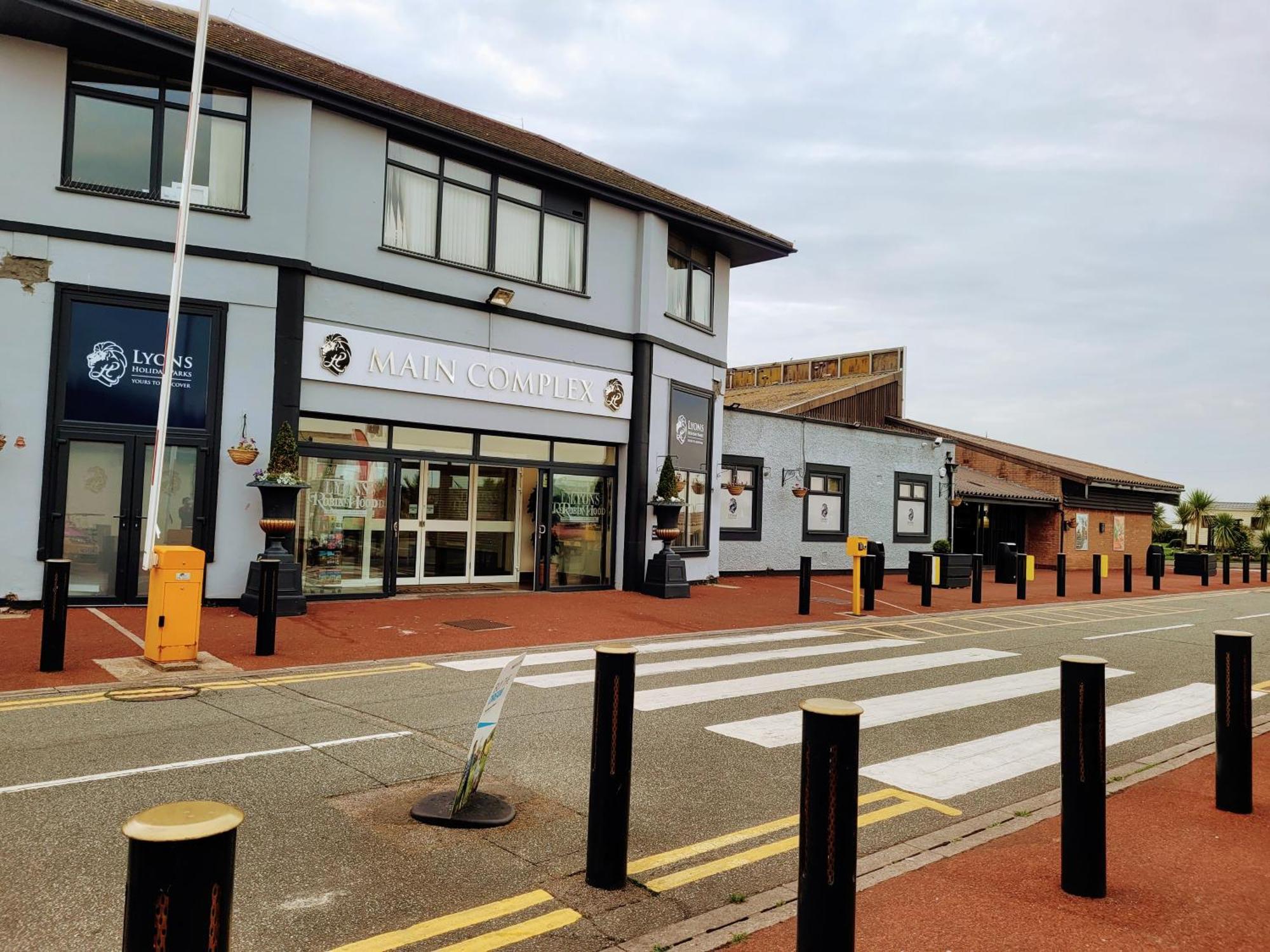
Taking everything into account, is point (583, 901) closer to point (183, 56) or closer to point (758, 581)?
point (183, 56)

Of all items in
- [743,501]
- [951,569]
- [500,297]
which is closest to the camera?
[500,297]

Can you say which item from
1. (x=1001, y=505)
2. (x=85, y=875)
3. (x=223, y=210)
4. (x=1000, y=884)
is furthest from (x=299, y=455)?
(x=1001, y=505)

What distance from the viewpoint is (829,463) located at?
24969mm

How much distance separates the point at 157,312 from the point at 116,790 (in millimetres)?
9422

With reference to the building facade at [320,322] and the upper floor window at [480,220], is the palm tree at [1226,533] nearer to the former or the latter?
the building facade at [320,322]

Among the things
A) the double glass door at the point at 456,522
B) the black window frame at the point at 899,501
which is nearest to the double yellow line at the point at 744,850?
the double glass door at the point at 456,522

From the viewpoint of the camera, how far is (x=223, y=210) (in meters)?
13.0

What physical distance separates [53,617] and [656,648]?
6.41 metres

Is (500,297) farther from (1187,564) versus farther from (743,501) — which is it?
(1187,564)

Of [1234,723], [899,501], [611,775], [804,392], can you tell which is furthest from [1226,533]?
[611,775]

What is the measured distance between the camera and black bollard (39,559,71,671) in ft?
27.2

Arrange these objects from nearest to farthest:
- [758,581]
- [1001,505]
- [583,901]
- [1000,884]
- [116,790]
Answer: [583,901]
[1000,884]
[116,790]
[758,581]
[1001,505]

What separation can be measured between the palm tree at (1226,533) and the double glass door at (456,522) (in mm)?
44123

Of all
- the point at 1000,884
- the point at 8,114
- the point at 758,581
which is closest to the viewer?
the point at 1000,884
